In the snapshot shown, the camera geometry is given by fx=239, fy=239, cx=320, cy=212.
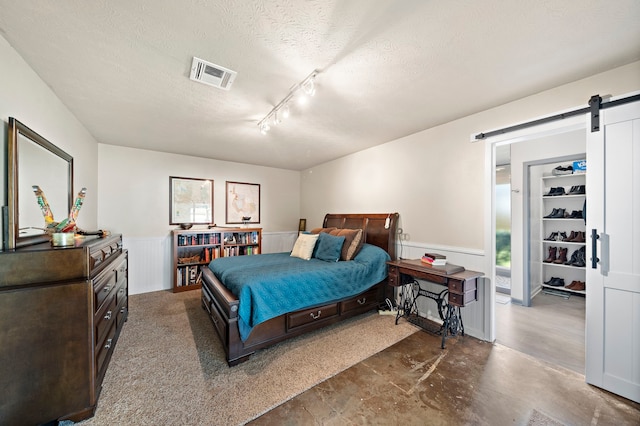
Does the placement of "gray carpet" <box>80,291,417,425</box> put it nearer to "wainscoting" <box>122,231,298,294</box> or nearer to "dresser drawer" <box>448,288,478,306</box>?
"dresser drawer" <box>448,288,478,306</box>

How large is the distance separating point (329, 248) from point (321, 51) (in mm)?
2408

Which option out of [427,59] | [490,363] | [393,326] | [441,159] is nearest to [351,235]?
[393,326]

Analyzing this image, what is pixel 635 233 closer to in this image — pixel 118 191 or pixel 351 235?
pixel 351 235

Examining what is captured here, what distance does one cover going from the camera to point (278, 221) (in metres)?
5.75

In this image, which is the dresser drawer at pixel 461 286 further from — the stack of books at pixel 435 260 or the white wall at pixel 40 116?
the white wall at pixel 40 116

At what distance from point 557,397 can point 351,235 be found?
246 centimetres

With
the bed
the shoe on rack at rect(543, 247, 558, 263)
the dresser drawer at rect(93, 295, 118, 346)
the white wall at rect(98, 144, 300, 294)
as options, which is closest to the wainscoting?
the white wall at rect(98, 144, 300, 294)

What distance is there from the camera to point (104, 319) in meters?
1.87

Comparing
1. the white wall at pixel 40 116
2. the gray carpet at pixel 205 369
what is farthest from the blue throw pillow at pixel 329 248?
the white wall at pixel 40 116

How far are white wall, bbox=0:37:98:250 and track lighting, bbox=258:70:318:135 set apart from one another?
1.89m

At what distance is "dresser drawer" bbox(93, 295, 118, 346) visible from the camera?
169cm

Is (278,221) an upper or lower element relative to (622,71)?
lower

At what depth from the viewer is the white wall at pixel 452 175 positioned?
7.07 ft

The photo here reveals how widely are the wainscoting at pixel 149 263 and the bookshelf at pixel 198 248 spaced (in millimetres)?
269
